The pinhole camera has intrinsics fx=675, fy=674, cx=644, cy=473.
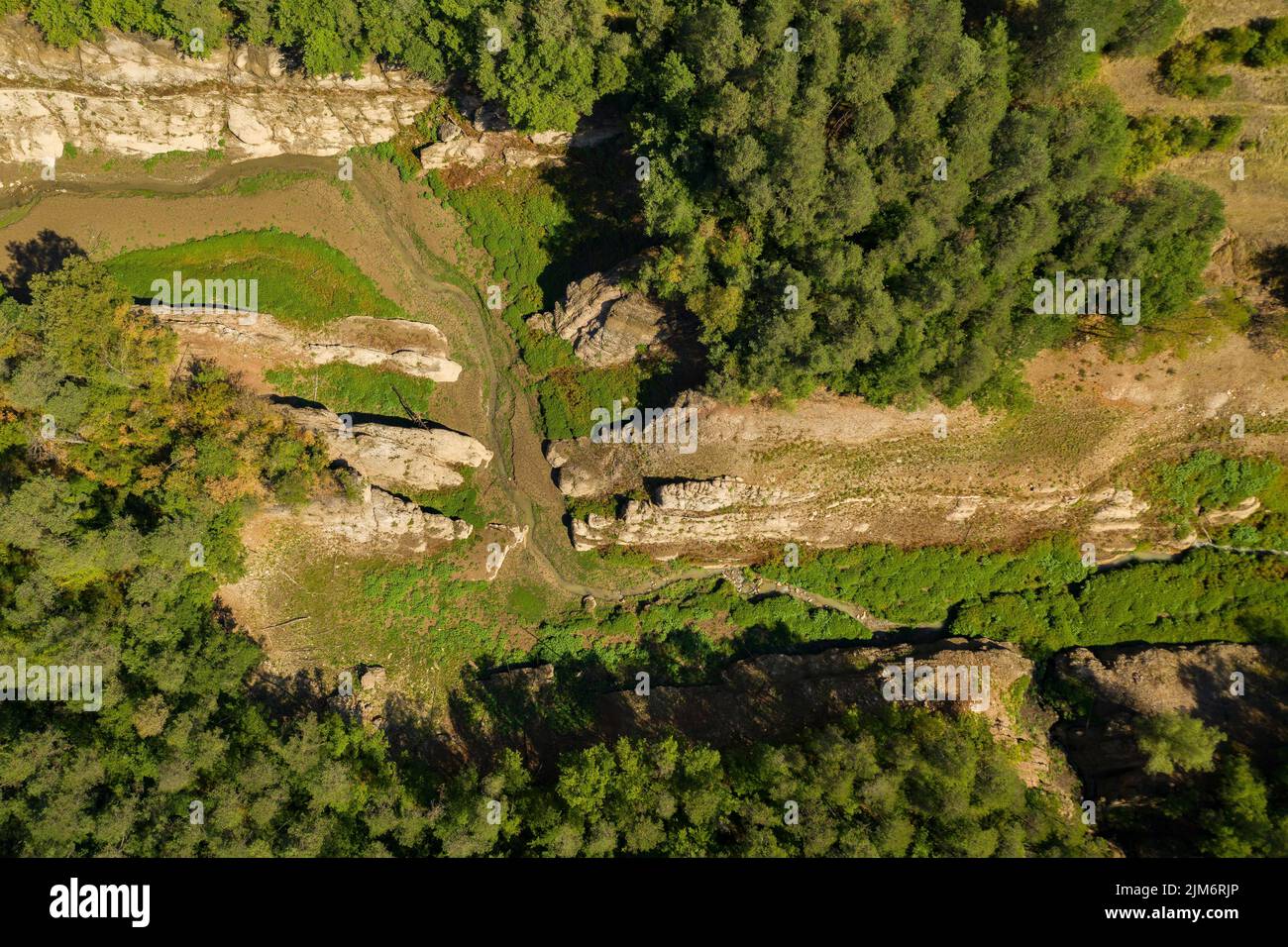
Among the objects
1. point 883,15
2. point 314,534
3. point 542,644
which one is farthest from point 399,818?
point 883,15

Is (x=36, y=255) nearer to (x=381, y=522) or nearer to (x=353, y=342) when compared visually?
(x=353, y=342)

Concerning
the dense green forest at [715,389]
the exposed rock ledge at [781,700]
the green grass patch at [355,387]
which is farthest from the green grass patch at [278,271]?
the exposed rock ledge at [781,700]

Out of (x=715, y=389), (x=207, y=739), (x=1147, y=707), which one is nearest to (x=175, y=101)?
(x=207, y=739)

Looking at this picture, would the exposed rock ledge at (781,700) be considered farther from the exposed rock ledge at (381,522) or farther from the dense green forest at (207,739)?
the exposed rock ledge at (381,522)

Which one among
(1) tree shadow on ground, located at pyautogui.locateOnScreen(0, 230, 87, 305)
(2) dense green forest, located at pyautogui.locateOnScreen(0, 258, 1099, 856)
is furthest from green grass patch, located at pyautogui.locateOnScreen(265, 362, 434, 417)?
(1) tree shadow on ground, located at pyautogui.locateOnScreen(0, 230, 87, 305)

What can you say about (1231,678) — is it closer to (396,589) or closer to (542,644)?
(542,644)

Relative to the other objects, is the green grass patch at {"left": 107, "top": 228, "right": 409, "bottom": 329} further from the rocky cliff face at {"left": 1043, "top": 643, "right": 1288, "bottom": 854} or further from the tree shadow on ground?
the rocky cliff face at {"left": 1043, "top": 643, "right": 1288, "bottom": 854}
